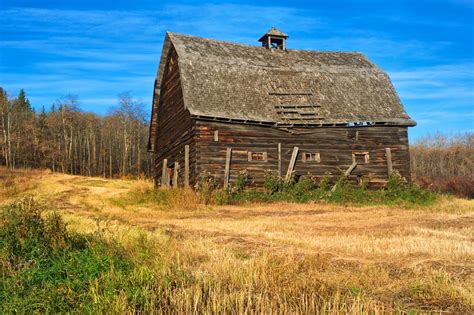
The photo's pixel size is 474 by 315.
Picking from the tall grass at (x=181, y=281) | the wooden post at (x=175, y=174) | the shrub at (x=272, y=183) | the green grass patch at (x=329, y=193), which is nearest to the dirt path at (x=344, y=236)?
the tall grass at (x=181, y=281)

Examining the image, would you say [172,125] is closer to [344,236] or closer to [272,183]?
[272,183]

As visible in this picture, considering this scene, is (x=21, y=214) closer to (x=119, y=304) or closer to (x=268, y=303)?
(x=119, y=304)

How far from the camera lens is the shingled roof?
22.2m

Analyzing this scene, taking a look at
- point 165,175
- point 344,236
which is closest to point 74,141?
point 165,175

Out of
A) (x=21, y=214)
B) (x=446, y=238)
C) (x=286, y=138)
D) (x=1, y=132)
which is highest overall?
(x=1, y=132)

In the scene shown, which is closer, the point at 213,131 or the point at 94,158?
the point at 213,131

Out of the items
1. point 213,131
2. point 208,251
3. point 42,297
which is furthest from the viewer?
point 213,131

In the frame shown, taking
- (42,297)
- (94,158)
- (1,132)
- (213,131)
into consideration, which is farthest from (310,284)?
(1,132)

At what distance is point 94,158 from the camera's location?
206 feet

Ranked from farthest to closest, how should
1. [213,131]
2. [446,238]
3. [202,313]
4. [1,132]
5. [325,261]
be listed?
[1,132] < [213,131] < [446,238] < [325,261] < [202,313]

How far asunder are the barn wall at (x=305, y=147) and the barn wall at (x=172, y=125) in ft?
3.18

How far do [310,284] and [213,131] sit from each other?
56.2 ft

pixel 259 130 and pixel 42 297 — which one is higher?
pixel 259 130

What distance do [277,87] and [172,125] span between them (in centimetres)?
632
